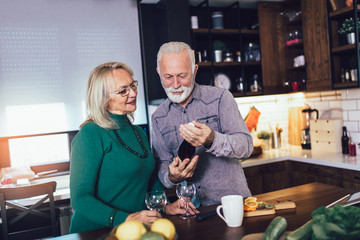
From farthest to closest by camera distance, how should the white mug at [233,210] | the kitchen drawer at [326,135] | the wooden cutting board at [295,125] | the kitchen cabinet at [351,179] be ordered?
Result: the wooden cutting board at [295,125] → the kitchen drawer at [326,135] → the kitchen cabinet at [351,179] → the white mug at [233,210]

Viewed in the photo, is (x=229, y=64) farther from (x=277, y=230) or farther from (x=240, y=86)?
(x=277, y=230)

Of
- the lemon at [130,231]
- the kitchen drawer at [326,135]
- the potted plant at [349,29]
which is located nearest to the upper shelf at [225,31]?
the potted plant at [349,29]

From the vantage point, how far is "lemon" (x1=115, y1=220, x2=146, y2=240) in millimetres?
888

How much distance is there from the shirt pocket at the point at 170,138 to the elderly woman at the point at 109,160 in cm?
22

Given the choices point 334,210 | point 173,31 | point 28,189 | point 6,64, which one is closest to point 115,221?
point 334,210

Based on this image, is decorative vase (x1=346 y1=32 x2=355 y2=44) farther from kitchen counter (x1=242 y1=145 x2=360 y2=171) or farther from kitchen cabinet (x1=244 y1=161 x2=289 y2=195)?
kitchen cabinet (x1=244 y1=161 x2=289 y2=195)

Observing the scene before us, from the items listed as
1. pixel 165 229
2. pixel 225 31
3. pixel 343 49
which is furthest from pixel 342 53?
pixel 165 229

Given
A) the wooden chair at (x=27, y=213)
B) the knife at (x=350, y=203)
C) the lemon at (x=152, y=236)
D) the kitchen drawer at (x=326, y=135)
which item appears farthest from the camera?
the kitchen drawer at (x=326, y=135)

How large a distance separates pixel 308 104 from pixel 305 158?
103cm

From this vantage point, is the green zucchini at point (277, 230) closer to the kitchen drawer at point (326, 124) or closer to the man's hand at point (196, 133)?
the man's hand at point (196, 133)

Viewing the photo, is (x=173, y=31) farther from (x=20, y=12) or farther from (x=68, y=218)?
(x=68, y=218)

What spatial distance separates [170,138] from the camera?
1957 mm

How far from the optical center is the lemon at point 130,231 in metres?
0.89

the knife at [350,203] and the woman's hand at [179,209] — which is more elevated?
the knife at [350,203]
